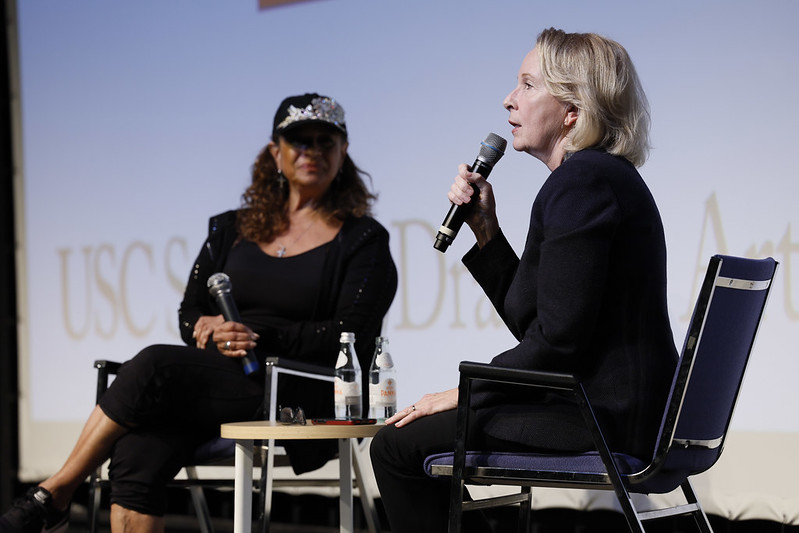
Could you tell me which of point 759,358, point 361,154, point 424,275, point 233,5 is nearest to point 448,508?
point 759,358

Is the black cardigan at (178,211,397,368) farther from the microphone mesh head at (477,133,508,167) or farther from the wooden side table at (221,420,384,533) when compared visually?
the microphone mesh head at (477,133,508,167)

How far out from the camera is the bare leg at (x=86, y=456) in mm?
2242

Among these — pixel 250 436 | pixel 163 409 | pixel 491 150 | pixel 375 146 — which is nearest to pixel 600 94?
pixel 491 150

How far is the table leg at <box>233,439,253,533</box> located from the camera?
204 cm

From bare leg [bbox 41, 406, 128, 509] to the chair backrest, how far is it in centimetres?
138

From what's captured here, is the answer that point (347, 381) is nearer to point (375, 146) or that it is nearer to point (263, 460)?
point (263, 460)

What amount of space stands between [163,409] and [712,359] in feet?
4.55

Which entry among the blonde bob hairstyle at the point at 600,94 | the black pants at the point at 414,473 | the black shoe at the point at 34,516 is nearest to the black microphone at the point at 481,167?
the blonde bob hairstyle at the point at 600,94


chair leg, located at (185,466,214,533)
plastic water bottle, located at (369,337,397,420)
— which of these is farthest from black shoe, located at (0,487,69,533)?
plastic water bottle, located at (369,337,397,420)

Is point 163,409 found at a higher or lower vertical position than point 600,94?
lower

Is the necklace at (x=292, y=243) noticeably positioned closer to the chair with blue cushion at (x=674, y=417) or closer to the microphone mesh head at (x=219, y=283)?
the microphone mesh head at (x=219, y=283)

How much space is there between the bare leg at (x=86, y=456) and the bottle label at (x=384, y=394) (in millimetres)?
646

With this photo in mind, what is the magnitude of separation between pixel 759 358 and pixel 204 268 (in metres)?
1.61

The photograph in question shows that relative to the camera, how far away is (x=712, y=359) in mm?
1527
